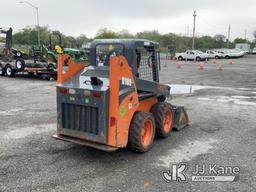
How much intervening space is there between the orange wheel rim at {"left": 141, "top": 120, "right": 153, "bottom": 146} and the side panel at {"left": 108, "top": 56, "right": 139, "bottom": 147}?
56 centimetres

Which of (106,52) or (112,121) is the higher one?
(106,52)

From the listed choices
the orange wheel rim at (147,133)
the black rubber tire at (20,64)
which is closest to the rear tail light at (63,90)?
the orange wheel rim at (147,133)

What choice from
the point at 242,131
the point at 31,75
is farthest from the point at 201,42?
the point at 242,131

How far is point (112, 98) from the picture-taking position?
4.57 metres

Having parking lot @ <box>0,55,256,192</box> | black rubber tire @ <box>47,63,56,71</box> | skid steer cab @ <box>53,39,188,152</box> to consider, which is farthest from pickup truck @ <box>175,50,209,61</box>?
skid steer cab @ <box>53,39,188,152</box>

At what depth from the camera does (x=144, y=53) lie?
5828 mm

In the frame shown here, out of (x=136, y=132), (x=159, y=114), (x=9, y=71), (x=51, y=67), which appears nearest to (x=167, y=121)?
(x=159, y=114)

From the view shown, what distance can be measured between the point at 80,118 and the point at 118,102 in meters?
0.80

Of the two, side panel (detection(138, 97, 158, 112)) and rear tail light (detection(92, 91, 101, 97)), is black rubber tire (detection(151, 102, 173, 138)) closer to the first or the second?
side panel (detection(138, 97, 158, 112))

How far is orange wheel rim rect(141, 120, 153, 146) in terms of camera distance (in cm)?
547

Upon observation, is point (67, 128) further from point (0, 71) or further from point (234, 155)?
point (0, 71)

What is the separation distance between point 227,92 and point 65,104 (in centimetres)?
947

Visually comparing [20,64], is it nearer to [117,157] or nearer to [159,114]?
[159,114]

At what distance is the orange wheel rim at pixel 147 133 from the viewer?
5.47 m
